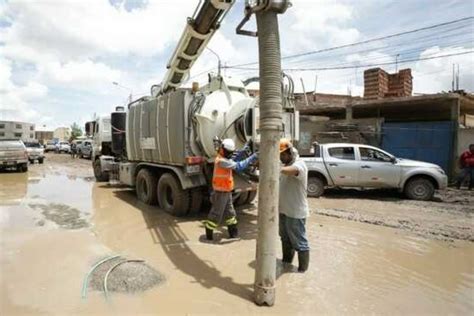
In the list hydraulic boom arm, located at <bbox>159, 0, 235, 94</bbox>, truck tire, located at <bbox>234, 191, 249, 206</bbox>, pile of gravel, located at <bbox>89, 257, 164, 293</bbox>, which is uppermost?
hydraulic boom arm, located at <bbox>159, 0, 235, 94</bbox>

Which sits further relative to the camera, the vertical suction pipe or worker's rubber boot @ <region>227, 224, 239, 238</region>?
worker's rubber boot @ <region>227, 224, 239, 238</region>

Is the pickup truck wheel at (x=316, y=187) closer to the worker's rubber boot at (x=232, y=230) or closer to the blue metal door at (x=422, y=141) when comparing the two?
the worker's rubber boot at (x=232, y=230)

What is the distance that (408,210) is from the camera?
9.52 meters

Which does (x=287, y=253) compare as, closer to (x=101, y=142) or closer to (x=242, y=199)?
(x=242, y=199)

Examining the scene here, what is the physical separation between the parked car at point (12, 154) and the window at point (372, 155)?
1649 centimetres

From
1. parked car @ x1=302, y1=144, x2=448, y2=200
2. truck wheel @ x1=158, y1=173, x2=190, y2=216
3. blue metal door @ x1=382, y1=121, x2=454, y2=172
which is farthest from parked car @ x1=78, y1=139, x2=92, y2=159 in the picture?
parked car @ x1=302, y1=144, x2=448, y2=200

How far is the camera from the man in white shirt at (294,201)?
5059 millimetres

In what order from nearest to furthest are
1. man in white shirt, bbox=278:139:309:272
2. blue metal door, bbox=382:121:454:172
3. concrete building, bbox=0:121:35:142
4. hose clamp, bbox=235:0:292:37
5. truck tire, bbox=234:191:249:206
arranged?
hose clamp, bbox=235:0:292:37 < man in white shirt, bbox=278:139:309:272 < truck tire, bbox=234:191:249:206 < blue metal door, bbox=382:121:454:172 < concrete building, bbox=0:121:35:142

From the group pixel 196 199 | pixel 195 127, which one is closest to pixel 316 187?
pixel 196 199

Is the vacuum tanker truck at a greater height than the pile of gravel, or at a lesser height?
greater

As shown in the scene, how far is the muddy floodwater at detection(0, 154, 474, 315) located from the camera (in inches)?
169

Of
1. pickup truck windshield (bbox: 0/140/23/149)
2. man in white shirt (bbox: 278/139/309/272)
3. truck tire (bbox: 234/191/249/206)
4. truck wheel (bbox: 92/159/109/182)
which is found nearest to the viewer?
man in white shirt (bbox: 278/139/309/272)

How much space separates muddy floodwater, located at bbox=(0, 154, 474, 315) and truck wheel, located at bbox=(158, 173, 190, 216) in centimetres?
26

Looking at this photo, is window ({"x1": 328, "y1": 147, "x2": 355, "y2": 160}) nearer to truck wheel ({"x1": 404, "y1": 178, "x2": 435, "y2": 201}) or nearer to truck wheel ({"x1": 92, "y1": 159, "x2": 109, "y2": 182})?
truck wheel ({"x1": 404, "y1": 178, "x2": 435, "y2": 201})
